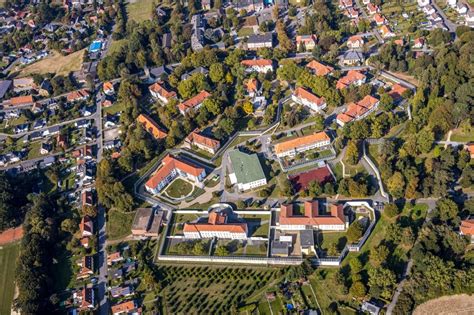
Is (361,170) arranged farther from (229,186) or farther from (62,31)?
(62,31)

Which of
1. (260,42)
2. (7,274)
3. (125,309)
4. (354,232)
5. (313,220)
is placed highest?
(260,42)

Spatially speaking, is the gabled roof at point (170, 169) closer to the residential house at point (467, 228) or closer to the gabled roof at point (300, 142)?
the gabled roof at point (300, 142)

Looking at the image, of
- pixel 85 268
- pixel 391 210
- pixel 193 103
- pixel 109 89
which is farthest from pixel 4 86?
pixel 391 210

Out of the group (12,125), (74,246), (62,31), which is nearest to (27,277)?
(74,246)

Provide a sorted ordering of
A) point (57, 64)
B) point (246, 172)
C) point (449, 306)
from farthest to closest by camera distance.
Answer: point (57, 64) < point (246, 172) < point (449, 306)

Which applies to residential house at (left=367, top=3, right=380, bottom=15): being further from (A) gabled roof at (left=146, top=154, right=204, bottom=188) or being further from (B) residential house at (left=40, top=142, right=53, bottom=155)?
(B) residential house at (left=40, top=142, right=53, bottom=155)

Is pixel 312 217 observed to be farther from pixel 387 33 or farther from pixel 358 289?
pixel 387 33

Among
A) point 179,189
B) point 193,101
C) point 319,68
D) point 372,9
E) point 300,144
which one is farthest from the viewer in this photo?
point 372,9

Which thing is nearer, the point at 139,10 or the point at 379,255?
the point at 379,255
